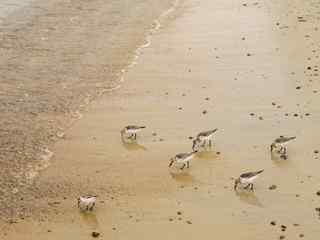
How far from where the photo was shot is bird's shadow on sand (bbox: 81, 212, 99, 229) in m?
10.2

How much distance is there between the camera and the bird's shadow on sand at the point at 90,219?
33.3ft

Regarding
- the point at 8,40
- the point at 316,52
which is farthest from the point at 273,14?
the point at 8,40

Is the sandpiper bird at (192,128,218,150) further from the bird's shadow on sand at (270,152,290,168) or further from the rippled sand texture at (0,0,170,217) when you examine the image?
the rippled sand texture at (0,0,170,217)

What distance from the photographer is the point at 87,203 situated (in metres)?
10.5

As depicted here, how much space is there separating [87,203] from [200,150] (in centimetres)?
272

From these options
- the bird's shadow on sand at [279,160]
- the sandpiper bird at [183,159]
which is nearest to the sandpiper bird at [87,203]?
the sandpiper bird at [183,159]

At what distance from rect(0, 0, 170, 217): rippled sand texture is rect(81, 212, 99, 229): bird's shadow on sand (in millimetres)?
1120

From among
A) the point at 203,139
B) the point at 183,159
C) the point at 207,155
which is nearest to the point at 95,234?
the point at 183,159

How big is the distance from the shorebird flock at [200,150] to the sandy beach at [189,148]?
0.14 metres

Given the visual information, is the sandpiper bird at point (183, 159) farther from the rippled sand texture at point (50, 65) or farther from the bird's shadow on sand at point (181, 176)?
the rippled sand texture at point (50, 65)

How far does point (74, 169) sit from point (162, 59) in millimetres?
6239

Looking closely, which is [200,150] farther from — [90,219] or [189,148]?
[90,219]

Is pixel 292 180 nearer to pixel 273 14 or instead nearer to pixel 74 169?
pixel 74 169

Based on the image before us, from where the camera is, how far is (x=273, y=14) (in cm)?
2178
